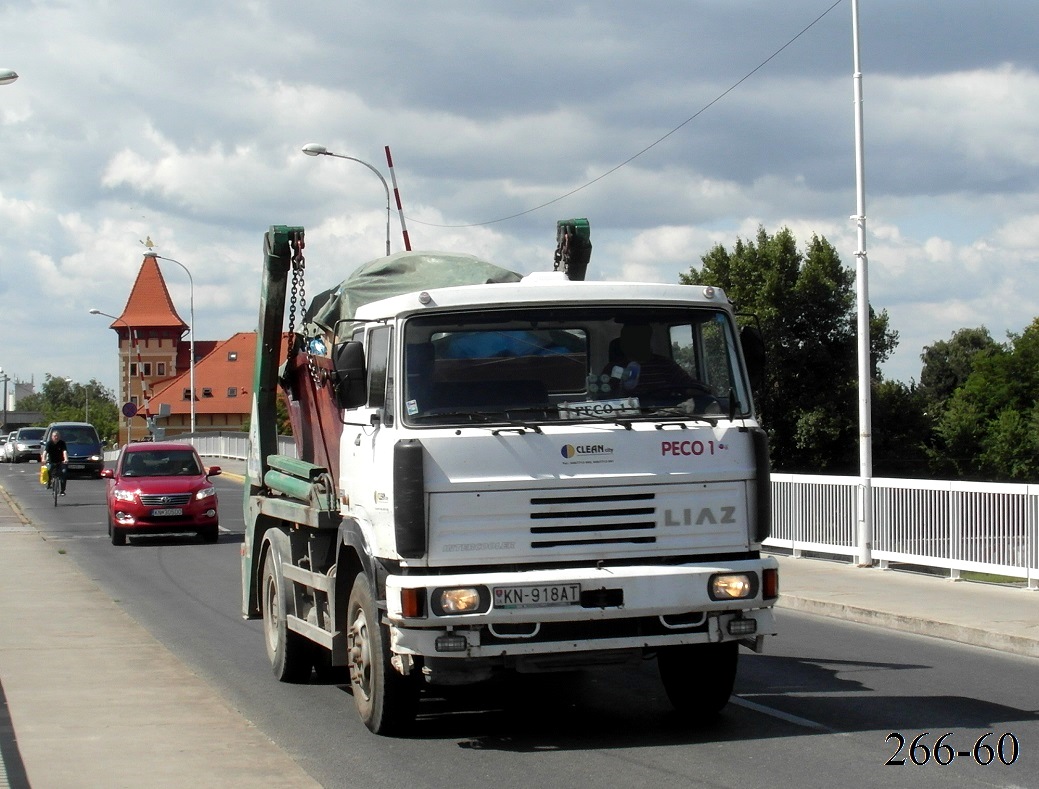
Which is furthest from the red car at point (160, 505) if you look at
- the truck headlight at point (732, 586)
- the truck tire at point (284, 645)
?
the truck headlight at point (732, 586)

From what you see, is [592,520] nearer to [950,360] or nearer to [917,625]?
[917,625]

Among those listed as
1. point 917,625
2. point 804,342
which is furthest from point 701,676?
point 804,342

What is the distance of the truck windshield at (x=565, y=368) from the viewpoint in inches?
292

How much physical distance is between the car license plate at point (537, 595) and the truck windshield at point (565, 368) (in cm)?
92

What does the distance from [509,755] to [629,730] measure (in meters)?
0.94

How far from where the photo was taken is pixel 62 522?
29.5 m

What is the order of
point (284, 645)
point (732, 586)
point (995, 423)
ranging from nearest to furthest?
1. point (732, 586)
2. point (284, 645)
3. point (995, 423)

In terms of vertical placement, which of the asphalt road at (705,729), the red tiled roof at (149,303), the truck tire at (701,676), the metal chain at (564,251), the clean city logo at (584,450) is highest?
the red tiled roof at (149,303)

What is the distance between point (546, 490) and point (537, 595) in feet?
1.81

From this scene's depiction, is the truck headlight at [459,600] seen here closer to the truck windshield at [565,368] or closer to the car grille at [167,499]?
the truck windshield at [565,368]

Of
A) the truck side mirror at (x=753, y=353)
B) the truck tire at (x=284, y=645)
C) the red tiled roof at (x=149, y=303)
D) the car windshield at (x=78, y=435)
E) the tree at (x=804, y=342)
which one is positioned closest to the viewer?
the truck side mirror at (x=753, y=353)

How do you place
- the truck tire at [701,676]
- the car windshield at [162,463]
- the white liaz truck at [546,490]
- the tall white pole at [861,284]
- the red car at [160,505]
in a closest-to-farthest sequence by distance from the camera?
the white liaz truck at [546,490] < the truck tire at [701,676] < the tall white pole at [861,284] < the red car at [160,505] < the car windshield at [162,463]

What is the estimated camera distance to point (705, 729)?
7957 millimetres

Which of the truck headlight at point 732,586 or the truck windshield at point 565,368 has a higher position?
the truck windshield at point 565,368
